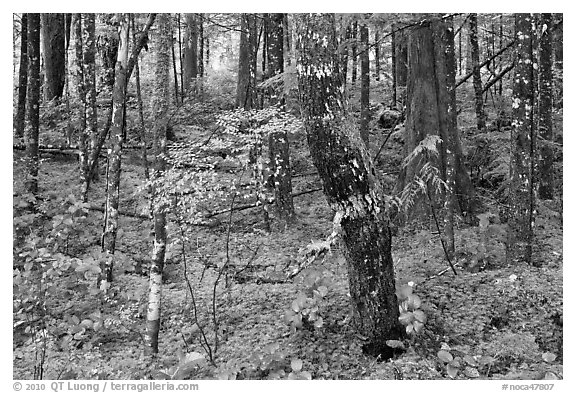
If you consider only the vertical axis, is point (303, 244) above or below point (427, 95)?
below

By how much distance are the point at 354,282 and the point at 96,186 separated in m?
7.57

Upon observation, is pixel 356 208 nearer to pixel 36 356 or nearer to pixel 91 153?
pixel 36 356

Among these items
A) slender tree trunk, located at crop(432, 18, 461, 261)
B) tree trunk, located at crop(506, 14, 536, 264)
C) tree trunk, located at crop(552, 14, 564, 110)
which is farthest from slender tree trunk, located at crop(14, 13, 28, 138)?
tree trunk, located at crop(552, 14, 564, 110)

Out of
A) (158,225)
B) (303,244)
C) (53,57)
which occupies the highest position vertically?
(53,57)

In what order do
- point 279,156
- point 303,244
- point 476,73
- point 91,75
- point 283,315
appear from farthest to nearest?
point 476,73 < point 279,156 < point 303,244 < point 91,75 < point 283,315

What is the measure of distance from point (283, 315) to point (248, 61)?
21.4 feet

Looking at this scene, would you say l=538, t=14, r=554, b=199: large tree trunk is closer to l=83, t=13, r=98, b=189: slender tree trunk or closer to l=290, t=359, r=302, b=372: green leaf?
l=290, t=359, r=302, b=372: green leaf

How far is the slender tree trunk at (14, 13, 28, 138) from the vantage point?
852 centimetres

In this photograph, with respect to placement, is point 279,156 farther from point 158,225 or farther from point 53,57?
point 53,57

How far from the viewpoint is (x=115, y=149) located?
6.03 meters

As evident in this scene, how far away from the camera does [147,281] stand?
6.95m

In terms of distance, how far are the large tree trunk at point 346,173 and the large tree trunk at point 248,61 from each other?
4010 mm

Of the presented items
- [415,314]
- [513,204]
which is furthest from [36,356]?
[513,204]

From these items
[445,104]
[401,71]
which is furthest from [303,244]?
[401,71]
